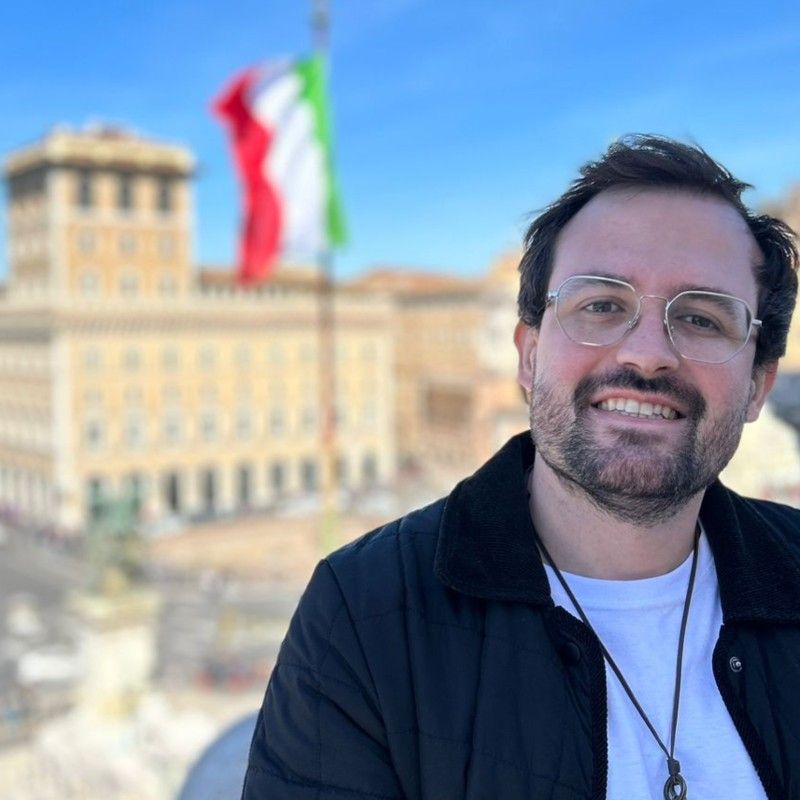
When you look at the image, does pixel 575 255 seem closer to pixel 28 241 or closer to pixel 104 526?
pixel 104 526

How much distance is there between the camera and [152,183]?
42750 millimetres

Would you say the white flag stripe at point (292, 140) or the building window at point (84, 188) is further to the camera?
the building window at point (84, 188)

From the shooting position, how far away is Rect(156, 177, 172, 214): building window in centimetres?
4297

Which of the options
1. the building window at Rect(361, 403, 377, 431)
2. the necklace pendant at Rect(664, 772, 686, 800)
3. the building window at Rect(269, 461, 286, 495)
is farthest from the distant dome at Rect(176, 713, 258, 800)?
the building window at Rect(361, 403, 377, 431)

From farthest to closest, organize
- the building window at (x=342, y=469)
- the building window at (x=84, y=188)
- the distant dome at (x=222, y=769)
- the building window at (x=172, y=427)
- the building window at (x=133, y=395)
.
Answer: the building window at (x=342, y=469)
the building window at (x=84, y=188)
the building window at (x=172, y=427)
the building window at (x=133, y=395)
the distant dome at (x=222, y=769)

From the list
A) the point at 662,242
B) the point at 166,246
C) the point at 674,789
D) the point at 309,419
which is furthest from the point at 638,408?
the point at 166,246

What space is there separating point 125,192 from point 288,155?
32.8 metres

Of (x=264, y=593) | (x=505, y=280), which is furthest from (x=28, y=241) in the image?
(x=505, y=280)

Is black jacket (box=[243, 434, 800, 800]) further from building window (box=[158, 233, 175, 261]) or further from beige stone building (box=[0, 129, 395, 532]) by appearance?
building window (box=[158, 233, 175, 261])

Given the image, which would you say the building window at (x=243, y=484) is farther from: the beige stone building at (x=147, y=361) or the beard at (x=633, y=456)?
the beard at (x=633, y=456)

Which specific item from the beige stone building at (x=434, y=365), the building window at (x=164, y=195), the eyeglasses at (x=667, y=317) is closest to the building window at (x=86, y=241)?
the building window at (x=164, y=195)

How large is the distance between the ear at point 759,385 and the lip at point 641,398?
0.19 meters

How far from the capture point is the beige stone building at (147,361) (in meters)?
38.1

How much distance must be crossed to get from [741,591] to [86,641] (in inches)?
350
